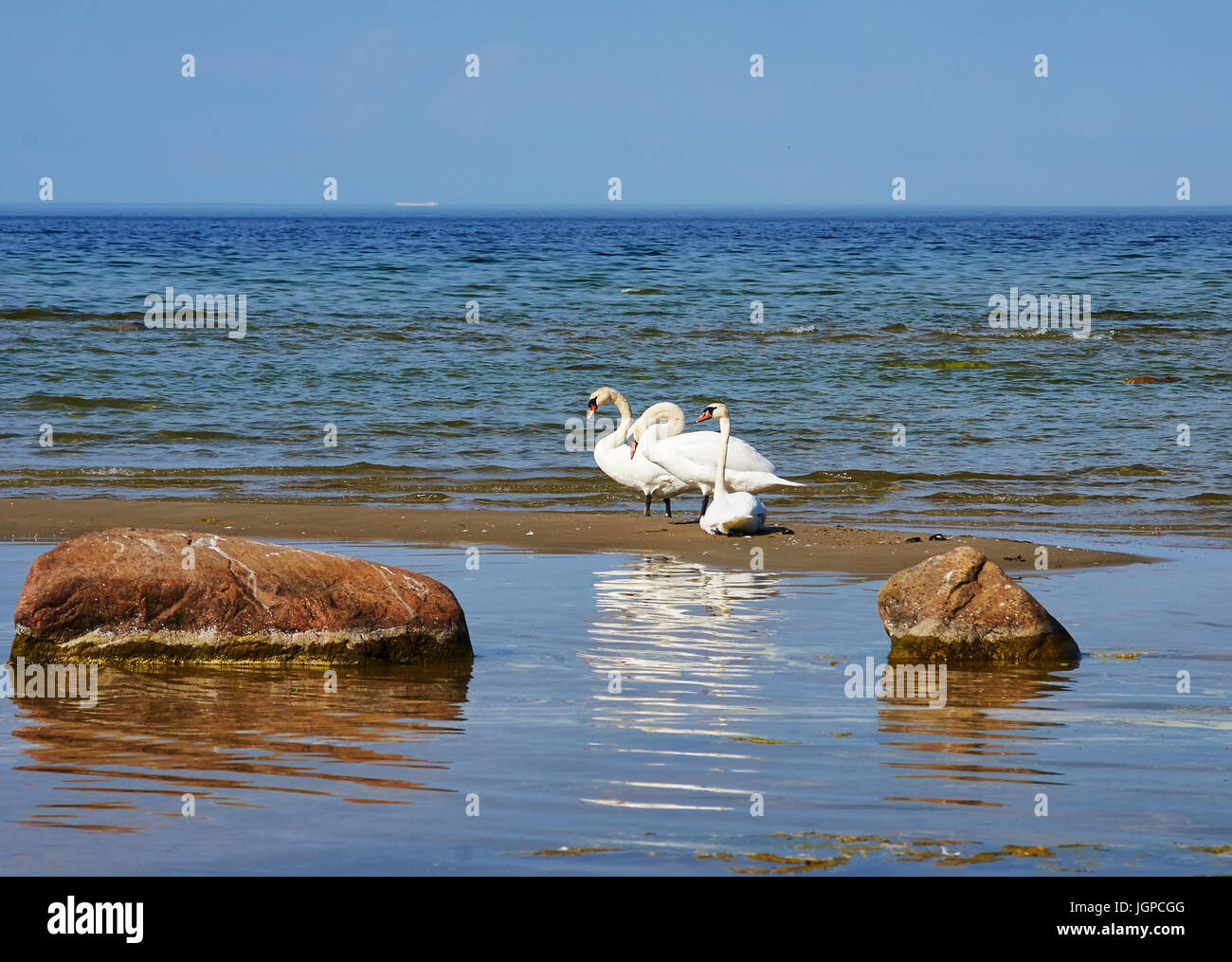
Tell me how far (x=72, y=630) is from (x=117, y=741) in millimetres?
1492

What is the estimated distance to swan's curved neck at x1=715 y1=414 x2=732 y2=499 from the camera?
1114 cm

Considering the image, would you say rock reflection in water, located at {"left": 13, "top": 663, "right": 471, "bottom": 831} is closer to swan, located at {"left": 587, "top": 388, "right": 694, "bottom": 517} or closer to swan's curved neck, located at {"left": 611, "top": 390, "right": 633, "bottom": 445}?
swan, located at {"left": 587, "top": 388, "right": 694, "bottom": 517}

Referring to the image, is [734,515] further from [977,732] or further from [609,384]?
[609,384]

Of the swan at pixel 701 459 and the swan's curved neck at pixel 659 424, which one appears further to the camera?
the swan's curved neck at pixel 659 424

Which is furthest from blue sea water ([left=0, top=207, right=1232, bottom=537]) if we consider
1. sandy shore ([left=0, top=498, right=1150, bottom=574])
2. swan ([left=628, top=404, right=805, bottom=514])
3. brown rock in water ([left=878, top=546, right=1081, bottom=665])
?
brown rock in water ([left=878, top=546, right=1081, bottom=665])

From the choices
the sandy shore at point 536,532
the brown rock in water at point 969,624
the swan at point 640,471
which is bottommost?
the brown rock in water at point 969,624

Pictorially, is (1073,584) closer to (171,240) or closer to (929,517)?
(929,517)

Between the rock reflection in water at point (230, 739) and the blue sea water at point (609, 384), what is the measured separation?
6457 millimetres

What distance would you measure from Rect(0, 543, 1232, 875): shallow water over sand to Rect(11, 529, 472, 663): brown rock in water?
0.51ft

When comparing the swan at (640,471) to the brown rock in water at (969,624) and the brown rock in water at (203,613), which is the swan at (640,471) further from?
→ the brown rock in water at (203,613)

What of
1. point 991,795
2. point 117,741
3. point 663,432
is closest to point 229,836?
point 117,741

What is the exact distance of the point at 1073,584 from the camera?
8.93 meters

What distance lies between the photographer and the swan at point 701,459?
455 inches

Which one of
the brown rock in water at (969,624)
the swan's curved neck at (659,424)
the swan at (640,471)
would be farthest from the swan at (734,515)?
the brown rock in water at (969,624)
